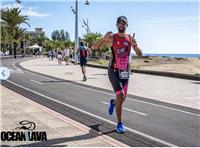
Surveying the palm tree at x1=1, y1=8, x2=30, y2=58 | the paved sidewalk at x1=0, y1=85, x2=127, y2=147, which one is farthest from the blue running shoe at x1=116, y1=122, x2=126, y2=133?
the palm tree at x1=1, y1=8, x2=30, y2=58

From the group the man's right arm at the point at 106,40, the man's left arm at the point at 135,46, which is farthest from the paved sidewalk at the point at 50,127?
the man's left arm at the point at 135,46

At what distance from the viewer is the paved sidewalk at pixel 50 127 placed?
22.9 ft

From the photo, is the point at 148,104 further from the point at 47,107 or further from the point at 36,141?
the point at 36,141

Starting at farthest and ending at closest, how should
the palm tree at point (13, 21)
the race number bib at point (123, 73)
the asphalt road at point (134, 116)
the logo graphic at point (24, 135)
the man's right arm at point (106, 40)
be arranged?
the palm tree at point (13, 21) → the race number bib at point (123, 73) → the man's right arm at point (106, 40) → the asphalt road at point (134, 116) → the logo graphic at point (24, 135)

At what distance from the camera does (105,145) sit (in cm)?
685

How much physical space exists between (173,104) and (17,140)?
5.99 meters

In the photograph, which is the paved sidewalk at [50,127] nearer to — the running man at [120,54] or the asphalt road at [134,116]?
the asphalt road at [134,116]

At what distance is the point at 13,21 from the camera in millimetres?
78438

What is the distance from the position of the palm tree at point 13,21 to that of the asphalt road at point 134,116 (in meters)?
63.0

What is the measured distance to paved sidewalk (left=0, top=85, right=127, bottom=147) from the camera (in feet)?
22.9

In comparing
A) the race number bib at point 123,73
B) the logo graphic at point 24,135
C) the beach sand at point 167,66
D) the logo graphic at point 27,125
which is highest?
the race number bib at point 123,73

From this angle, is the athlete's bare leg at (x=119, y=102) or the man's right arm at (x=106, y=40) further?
the athlete's bare leg at (x=119, y=102)

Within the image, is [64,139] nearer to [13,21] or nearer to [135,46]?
[135,46]

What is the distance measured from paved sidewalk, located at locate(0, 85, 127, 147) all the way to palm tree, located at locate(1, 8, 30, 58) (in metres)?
65.9
